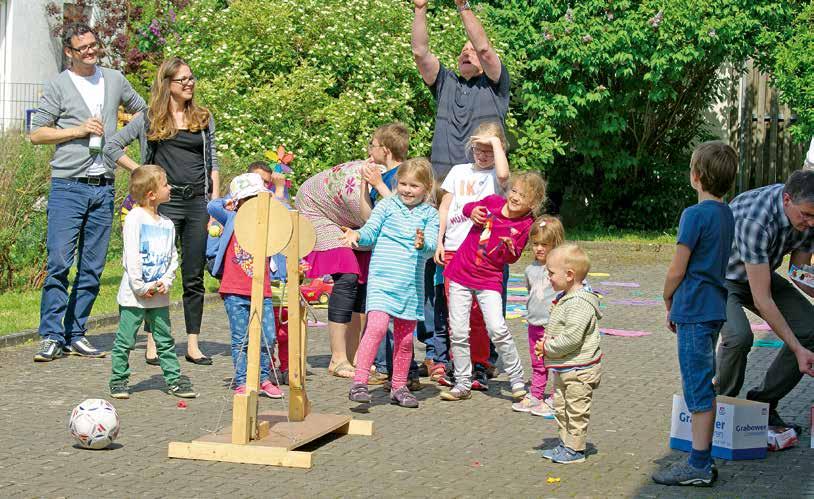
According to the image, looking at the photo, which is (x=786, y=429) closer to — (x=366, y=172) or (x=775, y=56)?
(x=366, y=172)

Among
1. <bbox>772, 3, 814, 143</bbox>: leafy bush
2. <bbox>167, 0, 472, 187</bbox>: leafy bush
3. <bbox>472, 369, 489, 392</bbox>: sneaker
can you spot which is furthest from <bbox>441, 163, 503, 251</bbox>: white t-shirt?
<bbox>772, 3, 814, 143</bbox>: leafy bush

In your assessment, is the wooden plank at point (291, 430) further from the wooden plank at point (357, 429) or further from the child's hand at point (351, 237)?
the child's hand at point (351, 237)

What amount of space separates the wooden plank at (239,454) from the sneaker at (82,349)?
3136mm

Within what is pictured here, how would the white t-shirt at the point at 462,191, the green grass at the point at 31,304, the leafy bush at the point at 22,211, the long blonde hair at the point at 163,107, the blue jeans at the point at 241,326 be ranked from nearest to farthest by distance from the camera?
the blue jeans at the point at 241,326 → the white t-shirt at the point at 462,191 → the long blonde hair at the point at 163,107 → the green grass at the point at 31,304 → the leafy bush at the point at 22,211

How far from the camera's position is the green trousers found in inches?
323

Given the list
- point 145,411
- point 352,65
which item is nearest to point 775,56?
point 352,65

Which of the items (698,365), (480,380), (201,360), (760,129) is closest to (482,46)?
(480,380)

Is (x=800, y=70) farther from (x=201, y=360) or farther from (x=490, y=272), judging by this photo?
(x=201, y=360)

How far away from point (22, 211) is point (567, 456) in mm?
7965

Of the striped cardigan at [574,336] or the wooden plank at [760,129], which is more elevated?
the wooden plank at [760,129]

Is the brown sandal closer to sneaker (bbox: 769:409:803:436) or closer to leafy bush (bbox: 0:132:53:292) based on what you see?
sneaker (bbox: 769:409:803:436)

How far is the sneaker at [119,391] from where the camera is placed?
26.8 feet

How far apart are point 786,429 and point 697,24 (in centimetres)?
1149

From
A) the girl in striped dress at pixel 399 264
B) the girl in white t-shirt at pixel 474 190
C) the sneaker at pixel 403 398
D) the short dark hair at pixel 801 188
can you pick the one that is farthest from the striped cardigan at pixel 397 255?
the short dark hair at pixel 801 188
